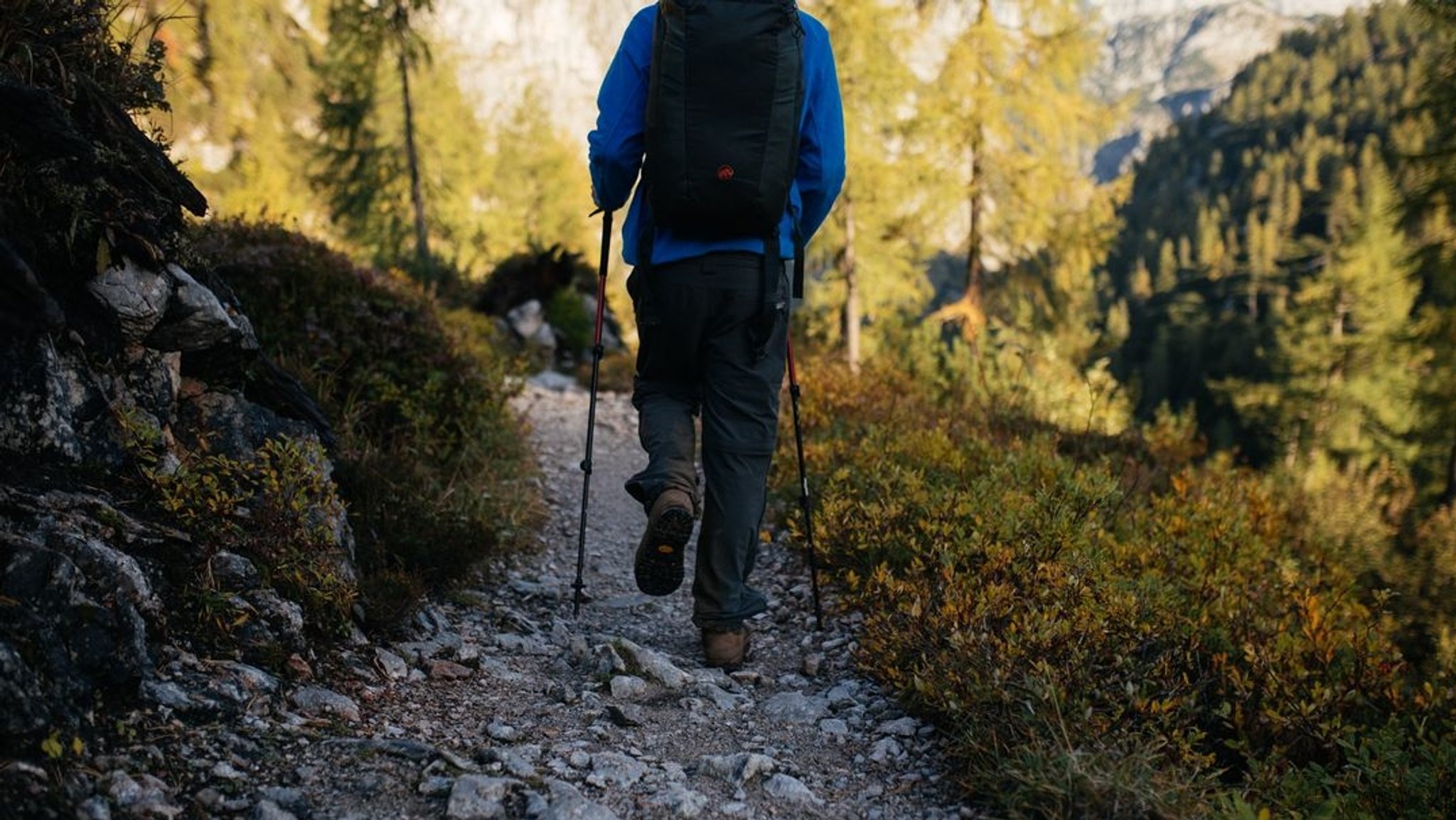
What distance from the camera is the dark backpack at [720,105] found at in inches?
128

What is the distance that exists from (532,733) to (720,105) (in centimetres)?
241

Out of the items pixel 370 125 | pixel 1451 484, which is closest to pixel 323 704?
pixel 1451 484

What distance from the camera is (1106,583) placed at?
3.63m

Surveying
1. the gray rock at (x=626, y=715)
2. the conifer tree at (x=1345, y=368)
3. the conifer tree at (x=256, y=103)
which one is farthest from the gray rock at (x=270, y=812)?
the conifer tree at (x=1345, y=368)

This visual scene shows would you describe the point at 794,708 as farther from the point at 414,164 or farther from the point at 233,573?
the point at 414,164

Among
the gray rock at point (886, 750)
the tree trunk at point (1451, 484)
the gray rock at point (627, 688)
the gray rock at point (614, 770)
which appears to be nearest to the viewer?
the gray rock at point (614, 770)

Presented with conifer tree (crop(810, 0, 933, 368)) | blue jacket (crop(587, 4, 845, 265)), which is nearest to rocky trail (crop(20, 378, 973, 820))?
blue jacket (crop(587, 4, 845, 265))

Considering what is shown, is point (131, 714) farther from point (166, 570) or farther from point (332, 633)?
point (332, 633)

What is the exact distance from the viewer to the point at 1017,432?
8.14 m

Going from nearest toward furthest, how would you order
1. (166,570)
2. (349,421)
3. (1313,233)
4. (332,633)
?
(166,570) → (332,633) → (349,421) → (1313,233)

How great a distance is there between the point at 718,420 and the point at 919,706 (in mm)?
1412

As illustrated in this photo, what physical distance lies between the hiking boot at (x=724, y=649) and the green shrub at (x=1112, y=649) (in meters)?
0.57

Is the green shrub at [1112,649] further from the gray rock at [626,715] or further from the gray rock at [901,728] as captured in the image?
the gray rock at [626,715]

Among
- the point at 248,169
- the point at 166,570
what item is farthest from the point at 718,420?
the point at 248,169
